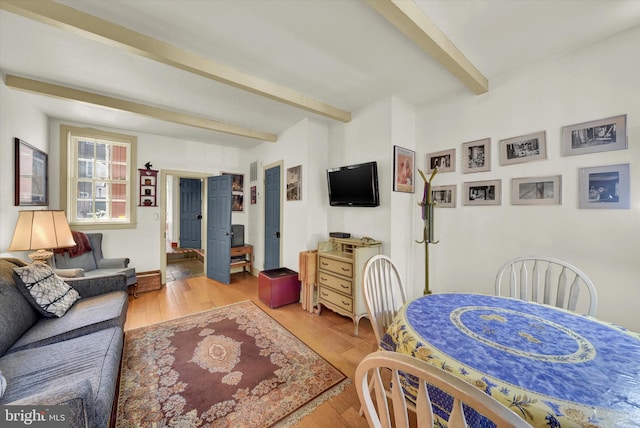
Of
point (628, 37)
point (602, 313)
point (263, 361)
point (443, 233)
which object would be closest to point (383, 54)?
point (628, 37)

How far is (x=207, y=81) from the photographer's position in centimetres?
251

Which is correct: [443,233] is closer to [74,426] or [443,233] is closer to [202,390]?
[202,390]

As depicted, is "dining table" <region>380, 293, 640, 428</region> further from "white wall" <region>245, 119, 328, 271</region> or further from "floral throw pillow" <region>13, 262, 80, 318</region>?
"floral throw pillow" <region>13, 262, 80, 318</region>

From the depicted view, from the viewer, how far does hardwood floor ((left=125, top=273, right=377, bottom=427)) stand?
5.31 feet

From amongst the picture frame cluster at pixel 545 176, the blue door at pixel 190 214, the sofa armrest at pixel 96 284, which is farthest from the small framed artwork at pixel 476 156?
the blue door at pixel 190 214

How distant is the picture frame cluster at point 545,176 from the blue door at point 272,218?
2.63m

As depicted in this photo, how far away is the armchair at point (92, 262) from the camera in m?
3.17

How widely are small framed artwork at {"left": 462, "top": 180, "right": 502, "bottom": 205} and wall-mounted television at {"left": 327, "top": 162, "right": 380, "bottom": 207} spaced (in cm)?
98

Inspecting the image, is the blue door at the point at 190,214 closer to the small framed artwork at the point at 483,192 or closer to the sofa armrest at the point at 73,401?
the sofa armrest at the point at 73,401

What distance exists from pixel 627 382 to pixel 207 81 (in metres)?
3.48

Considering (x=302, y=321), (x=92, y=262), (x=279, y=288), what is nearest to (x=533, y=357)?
(x=302, y=321)

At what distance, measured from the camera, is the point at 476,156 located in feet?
8.32

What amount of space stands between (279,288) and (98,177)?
3599 millimetres

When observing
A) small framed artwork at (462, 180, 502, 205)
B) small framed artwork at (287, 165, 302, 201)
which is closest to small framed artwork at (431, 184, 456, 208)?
small framed artwork at (462, 180, 502, 205)
